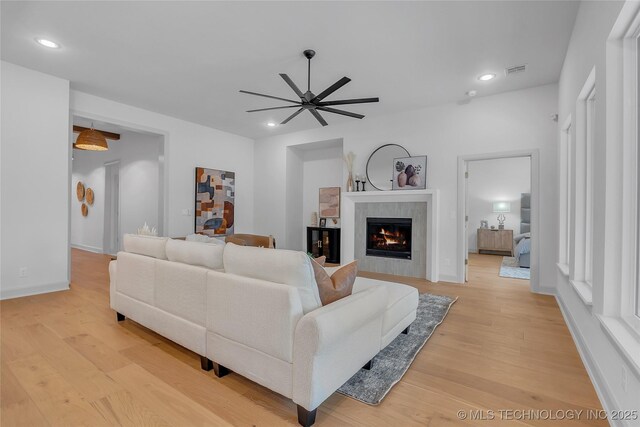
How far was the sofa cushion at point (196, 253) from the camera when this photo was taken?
2096 mm

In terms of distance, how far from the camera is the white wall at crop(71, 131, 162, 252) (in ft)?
20.7

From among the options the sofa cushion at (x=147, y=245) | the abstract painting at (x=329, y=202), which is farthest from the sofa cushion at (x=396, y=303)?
the abstract painting at (x=329, y=202)

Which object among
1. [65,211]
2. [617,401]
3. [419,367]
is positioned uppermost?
[65,211]

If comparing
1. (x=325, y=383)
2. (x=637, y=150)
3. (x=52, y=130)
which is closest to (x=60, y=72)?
(x=52, y=130)

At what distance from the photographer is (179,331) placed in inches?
86.0

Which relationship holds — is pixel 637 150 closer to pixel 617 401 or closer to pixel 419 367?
pixel 617 401

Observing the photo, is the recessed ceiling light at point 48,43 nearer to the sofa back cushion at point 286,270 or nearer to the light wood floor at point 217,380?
the light wood floor at point 217,380

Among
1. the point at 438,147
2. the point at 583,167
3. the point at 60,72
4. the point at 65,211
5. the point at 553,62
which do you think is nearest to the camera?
the point at 583,167

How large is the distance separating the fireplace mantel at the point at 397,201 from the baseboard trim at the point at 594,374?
2043mm

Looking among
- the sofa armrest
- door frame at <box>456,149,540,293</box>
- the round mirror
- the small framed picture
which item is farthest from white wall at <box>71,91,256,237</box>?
the sofa armrest

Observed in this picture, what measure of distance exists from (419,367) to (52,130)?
5140 mm

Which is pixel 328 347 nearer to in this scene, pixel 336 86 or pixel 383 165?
pixel 336 86

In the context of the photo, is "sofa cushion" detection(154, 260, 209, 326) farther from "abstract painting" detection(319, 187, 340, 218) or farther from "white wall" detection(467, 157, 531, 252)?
"white wall" detection(467, 157, 531, 252)

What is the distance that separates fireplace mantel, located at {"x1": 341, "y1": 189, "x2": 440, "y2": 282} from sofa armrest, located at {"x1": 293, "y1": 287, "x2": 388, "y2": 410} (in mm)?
3227
